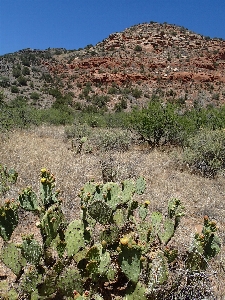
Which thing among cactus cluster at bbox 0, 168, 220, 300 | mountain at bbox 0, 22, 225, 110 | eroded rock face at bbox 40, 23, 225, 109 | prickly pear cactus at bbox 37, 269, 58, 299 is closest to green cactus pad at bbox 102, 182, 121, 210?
cactus cluster at bbox 0, 168, 220, 300

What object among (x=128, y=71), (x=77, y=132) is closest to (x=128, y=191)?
(x=77, y=132)

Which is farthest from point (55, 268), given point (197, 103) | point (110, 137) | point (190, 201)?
point (197, 103)

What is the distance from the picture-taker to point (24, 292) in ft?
8.60

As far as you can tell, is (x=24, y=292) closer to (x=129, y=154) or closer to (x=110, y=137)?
(x=129, y=154)

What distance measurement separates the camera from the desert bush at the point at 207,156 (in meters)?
7.43

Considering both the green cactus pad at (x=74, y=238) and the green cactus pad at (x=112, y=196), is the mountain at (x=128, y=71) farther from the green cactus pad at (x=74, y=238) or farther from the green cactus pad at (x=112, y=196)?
the green cactus pad at (x=74, y=238)

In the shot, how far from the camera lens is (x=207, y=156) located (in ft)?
25.8

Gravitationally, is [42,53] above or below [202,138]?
above

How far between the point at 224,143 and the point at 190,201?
320 cm

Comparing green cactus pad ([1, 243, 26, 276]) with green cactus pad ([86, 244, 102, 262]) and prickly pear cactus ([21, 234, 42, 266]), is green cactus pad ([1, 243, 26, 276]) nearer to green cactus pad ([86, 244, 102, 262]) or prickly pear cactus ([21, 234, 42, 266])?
prickly pear cactus ([21, 234, 42, 266])

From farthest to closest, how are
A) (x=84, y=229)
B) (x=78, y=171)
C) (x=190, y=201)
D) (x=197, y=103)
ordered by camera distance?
(x=197, y=103) → (x=78, y=171) → (x=190, y=201) → (x=84, y=229)

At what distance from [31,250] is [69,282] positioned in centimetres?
41

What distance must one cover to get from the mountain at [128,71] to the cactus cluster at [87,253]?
22.1 metres

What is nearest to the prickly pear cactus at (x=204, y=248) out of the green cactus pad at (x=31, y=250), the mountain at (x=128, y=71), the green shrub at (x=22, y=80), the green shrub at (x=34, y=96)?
the green cactus pad at (x=31, y=250)
